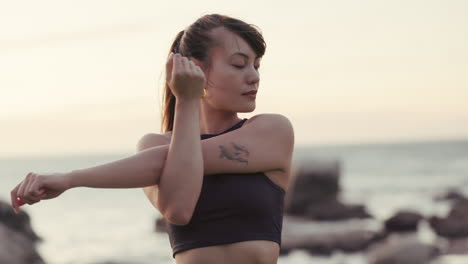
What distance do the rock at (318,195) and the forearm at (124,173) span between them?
18817 mm

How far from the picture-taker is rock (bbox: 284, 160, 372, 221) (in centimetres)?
2184

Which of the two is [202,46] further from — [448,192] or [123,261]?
[448,192]

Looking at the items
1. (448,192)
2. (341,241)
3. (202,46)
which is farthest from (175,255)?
(448,192)

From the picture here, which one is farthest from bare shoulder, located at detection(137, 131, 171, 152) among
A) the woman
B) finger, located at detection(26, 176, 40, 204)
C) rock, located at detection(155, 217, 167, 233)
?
rock, located at detection(155, 217, 167, 233)

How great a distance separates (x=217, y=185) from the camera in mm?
3012

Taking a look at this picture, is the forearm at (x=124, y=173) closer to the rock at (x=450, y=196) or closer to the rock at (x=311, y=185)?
→ the rock at (x=311, y=185)

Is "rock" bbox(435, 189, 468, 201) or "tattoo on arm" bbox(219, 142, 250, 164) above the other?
"tattoo on arm" bbox(219, 142, 250, 164)

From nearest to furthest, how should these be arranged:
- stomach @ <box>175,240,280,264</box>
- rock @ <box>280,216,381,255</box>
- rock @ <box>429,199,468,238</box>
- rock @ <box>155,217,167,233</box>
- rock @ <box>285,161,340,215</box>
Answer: stomach @ <box>175,240,280,264</box>, rock @ <box>280,216,381,255</box>, rock @ <box>429,199,468,238</box>, rock @ <box>155,217,167,233</box>, rock @ <box>285,161,340,215</box>

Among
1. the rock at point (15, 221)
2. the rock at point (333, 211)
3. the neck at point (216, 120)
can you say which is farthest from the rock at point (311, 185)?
the neck at point (216, 120)

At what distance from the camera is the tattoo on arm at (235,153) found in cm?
298

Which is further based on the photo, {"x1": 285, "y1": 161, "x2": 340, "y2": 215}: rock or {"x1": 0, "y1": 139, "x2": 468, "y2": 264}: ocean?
{"x1": 285, "y1": 161, "x2": 340, "y2": 215}: rock

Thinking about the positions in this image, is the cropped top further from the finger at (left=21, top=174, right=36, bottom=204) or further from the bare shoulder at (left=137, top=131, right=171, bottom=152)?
the finger at (left=21, top=174, right=36, bottom=204)

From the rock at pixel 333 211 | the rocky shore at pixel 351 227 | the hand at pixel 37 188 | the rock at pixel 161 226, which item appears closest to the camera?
the hand at pixel 37 188

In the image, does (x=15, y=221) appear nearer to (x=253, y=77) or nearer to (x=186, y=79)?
(x=253, y=77)
